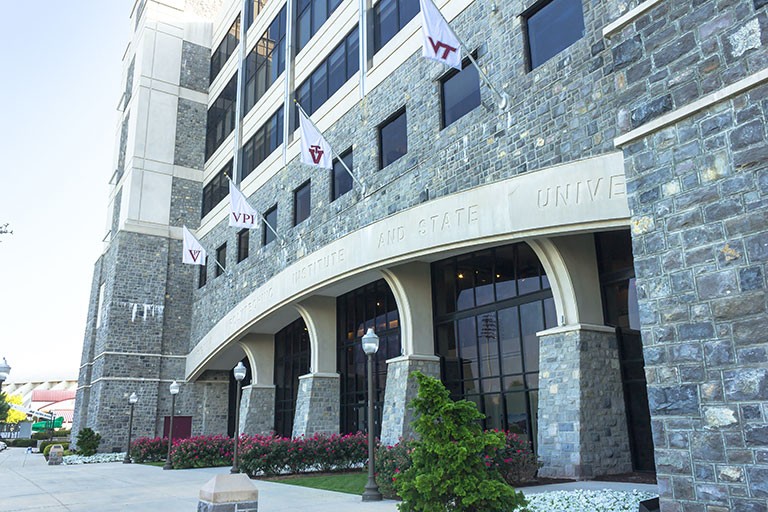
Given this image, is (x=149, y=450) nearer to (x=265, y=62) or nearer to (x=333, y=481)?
(x=333, y=481)

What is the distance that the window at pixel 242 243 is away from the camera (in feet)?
97.5

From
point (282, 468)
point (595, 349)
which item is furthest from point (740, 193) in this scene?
point (282, 468)

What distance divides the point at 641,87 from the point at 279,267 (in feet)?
63.8

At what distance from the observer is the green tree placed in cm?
711

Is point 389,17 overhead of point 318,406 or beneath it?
overhead

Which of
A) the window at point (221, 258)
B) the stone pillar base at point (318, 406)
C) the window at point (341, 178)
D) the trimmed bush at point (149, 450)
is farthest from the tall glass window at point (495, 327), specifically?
the trimmed bush at point (149, 450)

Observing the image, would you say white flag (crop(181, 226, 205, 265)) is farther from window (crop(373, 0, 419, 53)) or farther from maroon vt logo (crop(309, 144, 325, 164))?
window (crop(373, 0, 419, 53))

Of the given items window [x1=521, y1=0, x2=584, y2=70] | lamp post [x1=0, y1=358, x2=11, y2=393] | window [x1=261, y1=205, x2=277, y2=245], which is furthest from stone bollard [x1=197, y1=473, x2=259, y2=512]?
window [x1=261, y1=205, x2=277, y2=245]

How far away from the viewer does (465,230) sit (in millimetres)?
14859

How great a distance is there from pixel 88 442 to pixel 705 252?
31.8m

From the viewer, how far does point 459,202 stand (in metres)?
15.1

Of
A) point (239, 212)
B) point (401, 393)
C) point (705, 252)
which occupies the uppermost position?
point (239, 212)

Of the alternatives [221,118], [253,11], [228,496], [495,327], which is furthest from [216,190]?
[228,496]

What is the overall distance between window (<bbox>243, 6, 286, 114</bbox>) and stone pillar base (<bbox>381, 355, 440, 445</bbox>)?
16.7m
